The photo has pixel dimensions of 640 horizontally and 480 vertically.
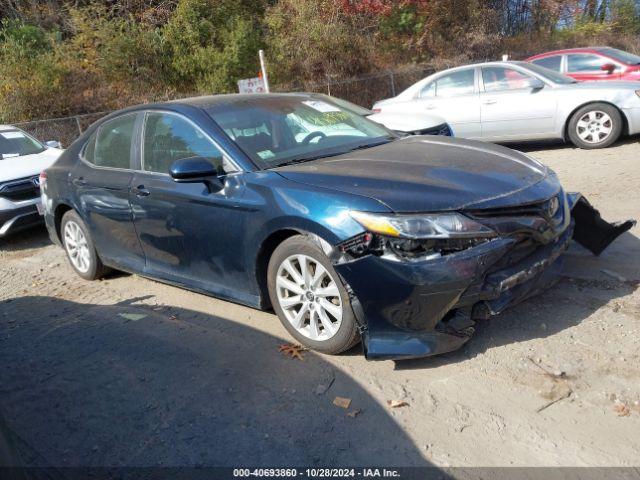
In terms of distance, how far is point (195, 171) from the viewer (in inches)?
161

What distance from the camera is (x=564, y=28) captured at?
91.3ft

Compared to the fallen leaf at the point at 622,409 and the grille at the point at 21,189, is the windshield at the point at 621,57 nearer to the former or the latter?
the grille at the point at 21,189

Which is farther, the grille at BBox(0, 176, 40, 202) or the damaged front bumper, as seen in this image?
the grille at BBox(0, 176, 40, 202)

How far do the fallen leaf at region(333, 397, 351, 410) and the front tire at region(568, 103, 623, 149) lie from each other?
7.57 m

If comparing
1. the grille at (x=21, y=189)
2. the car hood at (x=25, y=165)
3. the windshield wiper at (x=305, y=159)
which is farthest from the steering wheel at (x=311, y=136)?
the grille at (x=21, y=189)

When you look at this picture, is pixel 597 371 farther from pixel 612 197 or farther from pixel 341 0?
A: pixel 341 0

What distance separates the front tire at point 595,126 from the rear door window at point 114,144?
22.8 ft

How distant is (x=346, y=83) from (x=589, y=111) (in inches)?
350

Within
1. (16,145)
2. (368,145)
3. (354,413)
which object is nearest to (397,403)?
(354,413)

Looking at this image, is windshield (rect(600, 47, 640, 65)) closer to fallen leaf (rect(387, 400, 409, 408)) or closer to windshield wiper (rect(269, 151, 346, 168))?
windshield wiper (rect(269, 151, 346, 168))

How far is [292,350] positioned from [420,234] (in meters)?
1.21

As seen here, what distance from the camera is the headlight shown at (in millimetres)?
3375

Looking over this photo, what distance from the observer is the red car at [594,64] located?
11.7m

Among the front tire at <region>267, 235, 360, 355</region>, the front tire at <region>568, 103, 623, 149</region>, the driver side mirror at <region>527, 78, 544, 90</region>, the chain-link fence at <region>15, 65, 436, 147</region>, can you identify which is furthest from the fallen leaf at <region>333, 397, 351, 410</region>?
the chain-link fence at <region>15, 65, 436, 147</region>
